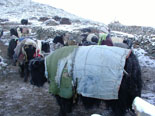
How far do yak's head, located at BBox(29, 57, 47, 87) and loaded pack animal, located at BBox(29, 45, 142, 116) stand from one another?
26 centimetres

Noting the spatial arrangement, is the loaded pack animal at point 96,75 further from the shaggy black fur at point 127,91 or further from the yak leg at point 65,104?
the yak leg at point 65,104

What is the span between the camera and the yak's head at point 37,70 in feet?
10.6

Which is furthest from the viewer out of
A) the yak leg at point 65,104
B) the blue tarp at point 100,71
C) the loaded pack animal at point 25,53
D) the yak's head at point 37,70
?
the loaded pack animal at point 25,53

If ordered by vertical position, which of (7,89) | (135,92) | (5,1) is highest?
(5,1)

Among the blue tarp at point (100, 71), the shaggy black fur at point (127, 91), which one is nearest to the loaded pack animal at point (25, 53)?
the shaggy black fur at point (127, 91)

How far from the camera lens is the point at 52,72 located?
296 centimetres

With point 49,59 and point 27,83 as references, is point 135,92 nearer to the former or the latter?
point 49,59

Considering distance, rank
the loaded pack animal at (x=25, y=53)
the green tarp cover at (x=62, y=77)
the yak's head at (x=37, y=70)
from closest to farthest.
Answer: the green tarp cover at (x=62, y=77) → the yak's head at (x=37, y=70) → the loaded pack animal at (x=25, y=53)

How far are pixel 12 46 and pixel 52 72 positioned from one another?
15.2 feet

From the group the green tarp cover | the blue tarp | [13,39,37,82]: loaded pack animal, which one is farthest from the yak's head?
[13,39,37,82]: loaded pack animal

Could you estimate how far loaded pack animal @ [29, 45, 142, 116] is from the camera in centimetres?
262

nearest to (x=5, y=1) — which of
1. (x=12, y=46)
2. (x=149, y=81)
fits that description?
(x=12, y=46)

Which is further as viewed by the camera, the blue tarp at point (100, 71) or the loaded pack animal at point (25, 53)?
the loaded pack animal at point (25, 53)

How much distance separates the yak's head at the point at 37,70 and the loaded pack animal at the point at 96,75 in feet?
0.86
